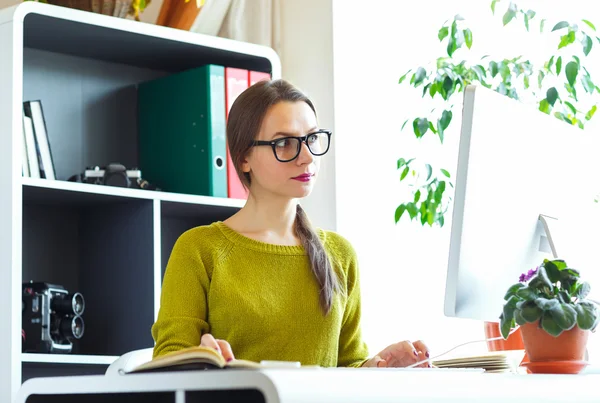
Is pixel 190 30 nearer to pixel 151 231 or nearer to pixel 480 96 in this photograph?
pixel 151 231

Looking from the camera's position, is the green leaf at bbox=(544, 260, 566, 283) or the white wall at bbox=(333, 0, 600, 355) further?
the white wall at bbox=(333, 0, 600, 355)

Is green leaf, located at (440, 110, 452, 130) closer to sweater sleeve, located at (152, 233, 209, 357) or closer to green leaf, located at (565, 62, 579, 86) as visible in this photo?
green leaf, located at (565, 62, 579, 86)

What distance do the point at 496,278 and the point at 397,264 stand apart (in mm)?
1538

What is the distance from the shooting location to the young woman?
166 centimetres

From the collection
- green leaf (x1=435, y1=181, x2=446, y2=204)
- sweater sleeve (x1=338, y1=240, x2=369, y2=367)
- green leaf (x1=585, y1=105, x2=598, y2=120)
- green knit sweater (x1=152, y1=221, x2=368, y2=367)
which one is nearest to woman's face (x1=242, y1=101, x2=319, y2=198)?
green knit sweater (x1=152, y1=221, x2=368, y2=367)

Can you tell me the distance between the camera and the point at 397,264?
10.1 feet

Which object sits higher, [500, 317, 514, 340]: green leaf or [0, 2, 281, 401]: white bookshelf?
[0, 2, 281, 401]: white bookshelf

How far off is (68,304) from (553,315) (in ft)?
4.87

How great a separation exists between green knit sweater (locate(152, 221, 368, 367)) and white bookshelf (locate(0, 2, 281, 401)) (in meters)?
0.73

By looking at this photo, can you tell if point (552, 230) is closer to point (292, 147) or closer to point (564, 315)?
point (564, 315)

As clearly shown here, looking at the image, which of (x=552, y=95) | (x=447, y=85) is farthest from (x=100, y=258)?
(x=552, y=95)

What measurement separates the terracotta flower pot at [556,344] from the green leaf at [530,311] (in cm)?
2

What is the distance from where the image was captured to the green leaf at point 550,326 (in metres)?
1.35

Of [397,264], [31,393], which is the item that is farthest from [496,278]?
[397,264]
